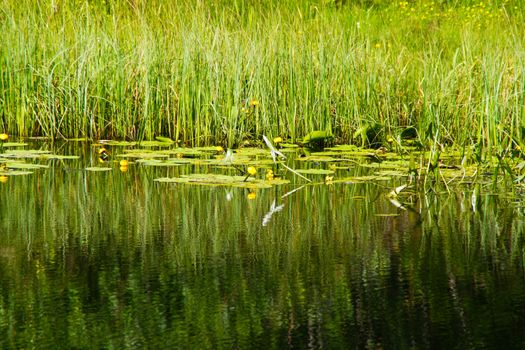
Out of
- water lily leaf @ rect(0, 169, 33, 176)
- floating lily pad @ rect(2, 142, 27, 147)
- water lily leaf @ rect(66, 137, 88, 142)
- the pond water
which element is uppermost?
water lily leaf @ rect(66, 137, 88, 142)

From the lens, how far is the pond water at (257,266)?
291 cm

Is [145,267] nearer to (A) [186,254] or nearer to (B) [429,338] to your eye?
(A) [186,254]

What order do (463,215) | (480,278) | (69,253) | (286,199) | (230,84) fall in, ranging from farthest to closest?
(230,84) < (286,199) < (463,215) < (69,253) < (480,278)

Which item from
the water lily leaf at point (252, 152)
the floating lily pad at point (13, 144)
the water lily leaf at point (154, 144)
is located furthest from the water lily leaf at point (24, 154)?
the water lily leaf at point (252, 152)

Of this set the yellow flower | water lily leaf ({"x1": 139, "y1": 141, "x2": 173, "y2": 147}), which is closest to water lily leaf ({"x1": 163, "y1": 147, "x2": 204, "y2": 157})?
water lily leaf ({"x1": 139, "y1": 141, "x2": 173, "y2": 147})

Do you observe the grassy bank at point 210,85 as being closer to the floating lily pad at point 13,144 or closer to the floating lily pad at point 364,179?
the floating lily pad at point 13,144

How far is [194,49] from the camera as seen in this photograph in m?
7.60

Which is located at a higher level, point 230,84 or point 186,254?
point 230,84

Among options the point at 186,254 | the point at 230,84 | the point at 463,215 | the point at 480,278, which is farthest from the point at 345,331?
the point at 230,84

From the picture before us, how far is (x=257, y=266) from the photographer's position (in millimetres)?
3699

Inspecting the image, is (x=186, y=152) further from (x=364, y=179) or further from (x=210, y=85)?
(x=364, y=179)

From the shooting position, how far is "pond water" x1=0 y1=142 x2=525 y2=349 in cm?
291

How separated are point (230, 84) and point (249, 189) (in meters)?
2.09

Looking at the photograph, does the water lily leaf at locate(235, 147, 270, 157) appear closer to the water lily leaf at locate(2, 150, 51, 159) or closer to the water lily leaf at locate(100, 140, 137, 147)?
the water lily leaf at locate(100, 140, 137, 147)
